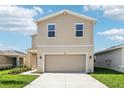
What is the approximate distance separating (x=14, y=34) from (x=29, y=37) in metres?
3.22

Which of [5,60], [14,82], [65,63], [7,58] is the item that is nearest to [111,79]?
[14,82]

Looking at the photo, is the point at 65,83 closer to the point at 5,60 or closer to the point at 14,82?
the point at 14,82

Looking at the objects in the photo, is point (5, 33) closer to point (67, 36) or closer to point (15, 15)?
point (15, 15)

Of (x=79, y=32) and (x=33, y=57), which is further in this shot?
(x=33, y=57)

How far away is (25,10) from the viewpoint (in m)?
29.4

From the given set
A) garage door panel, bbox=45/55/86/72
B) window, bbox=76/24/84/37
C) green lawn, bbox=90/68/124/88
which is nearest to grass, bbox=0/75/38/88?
green lawn, bbox=90/68/124/88

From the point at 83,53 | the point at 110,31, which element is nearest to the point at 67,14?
the point at 83,53

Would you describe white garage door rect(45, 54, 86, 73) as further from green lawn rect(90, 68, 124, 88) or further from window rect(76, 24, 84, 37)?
green lawn rect(90, 68, 124, 88)

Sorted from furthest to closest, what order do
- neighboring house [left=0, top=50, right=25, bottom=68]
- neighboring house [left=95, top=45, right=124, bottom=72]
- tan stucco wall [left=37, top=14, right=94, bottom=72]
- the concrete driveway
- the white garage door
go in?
neighboring house [left=0, top=50, right=25, bottom=68], the white garage door, tan stucco wall [left=37, top=14, right=94, bottom=72], neighboring house [left=95, top=45, right=124, bottom=72], the concrete driveway

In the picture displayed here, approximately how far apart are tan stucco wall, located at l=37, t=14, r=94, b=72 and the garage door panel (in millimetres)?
658

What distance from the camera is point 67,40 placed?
27.5m

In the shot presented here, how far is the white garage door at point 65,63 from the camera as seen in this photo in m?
27.7

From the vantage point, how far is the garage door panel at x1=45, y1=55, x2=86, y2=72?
2773 centimetres
